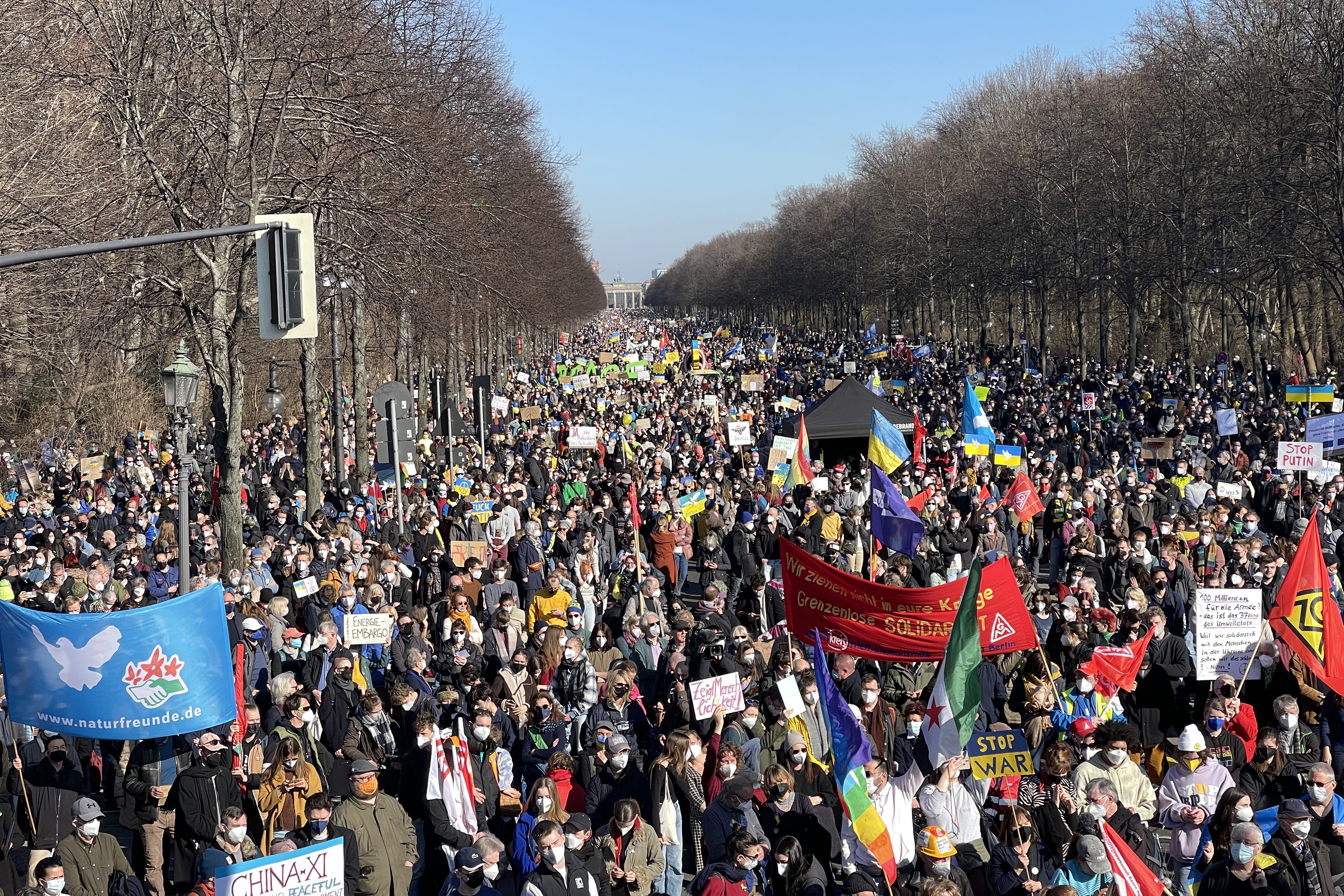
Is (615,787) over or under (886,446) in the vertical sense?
under

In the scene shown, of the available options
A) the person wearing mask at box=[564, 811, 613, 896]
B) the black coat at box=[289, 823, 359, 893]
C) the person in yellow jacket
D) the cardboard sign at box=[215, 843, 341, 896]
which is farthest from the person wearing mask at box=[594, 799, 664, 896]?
the person in yellow jacket

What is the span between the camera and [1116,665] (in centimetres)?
1109

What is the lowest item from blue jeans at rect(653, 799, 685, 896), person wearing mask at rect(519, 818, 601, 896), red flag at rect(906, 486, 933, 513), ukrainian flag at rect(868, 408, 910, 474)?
blue jeans at rect(653, 799, 685, 896)

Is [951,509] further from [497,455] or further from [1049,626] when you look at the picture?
[497,455]

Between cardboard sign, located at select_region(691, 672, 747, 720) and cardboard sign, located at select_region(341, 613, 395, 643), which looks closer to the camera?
cardboard sign, located at select_region(691, 672, 747, 720)

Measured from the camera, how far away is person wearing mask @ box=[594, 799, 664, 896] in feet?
26.7

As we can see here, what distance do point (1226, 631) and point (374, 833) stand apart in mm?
6129

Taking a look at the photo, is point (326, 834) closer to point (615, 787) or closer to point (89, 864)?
point (89, 864)

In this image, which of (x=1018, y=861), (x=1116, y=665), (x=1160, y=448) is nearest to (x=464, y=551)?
(x=1116, y=665)

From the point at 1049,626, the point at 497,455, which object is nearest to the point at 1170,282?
the point at 497,455

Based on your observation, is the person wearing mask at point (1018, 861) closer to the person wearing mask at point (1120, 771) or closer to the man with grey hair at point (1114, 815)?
the man with grey hair at point (1114, 815)

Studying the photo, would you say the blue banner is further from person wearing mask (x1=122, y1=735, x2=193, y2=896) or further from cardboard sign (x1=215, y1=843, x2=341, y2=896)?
cardboard sign (x1=215, y1=843, x2=341, y2=896)

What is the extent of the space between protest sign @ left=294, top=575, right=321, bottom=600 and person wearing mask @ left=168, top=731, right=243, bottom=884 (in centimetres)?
579

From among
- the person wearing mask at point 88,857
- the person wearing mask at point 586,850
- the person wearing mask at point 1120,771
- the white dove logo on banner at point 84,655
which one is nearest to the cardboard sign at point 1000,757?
the person wearing mask at point 1120,771
